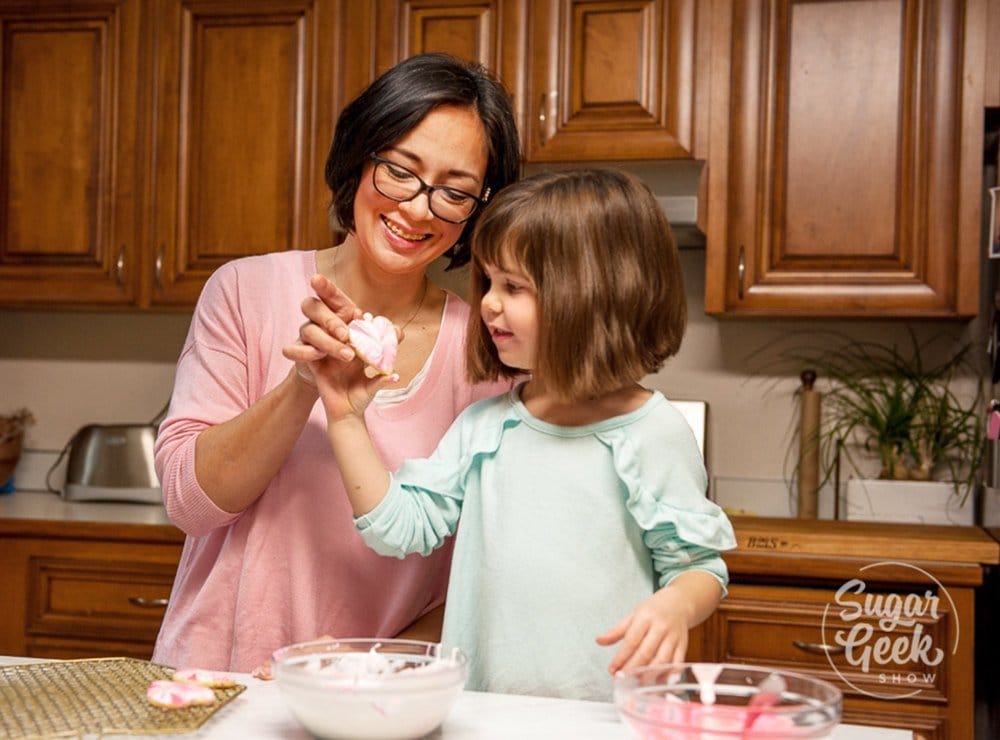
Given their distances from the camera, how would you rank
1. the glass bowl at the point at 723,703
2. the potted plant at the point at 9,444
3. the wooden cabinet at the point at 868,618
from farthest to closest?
1. the potted plant at the point at 9,444
2. the wooden cabinet at the point at 868,618
3. the glass bowl at the point at 723,703

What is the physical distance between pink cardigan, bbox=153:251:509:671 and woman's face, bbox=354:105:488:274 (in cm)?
15

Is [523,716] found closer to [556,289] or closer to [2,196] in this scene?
[556,289]

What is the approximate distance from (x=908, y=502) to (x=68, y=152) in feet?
7.43

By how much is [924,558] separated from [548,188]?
1356 mm

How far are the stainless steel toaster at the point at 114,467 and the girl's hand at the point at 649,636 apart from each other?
2.07 meters

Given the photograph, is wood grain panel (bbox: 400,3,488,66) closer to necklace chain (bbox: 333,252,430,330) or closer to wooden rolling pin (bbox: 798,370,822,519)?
wooden rolling pin (bbox: 798,370,822,519)

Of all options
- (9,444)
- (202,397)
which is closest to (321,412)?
(202,397)

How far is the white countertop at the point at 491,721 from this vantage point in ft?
2.72

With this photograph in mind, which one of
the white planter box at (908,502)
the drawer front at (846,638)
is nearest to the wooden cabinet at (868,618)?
the drawer front at (846,638)

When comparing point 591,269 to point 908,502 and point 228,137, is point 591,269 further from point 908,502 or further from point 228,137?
point 228,137

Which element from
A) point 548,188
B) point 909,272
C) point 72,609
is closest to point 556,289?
point 548,188

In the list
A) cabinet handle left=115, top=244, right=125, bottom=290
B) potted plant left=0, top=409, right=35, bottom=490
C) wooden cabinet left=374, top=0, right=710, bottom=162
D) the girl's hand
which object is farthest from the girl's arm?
potted plant left=0, top=409, right=35, bottom=490

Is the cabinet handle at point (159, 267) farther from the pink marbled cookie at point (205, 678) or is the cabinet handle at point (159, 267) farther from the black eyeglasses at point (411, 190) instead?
the pink marbled cookie at point (205, 678)

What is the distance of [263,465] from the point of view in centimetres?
123
